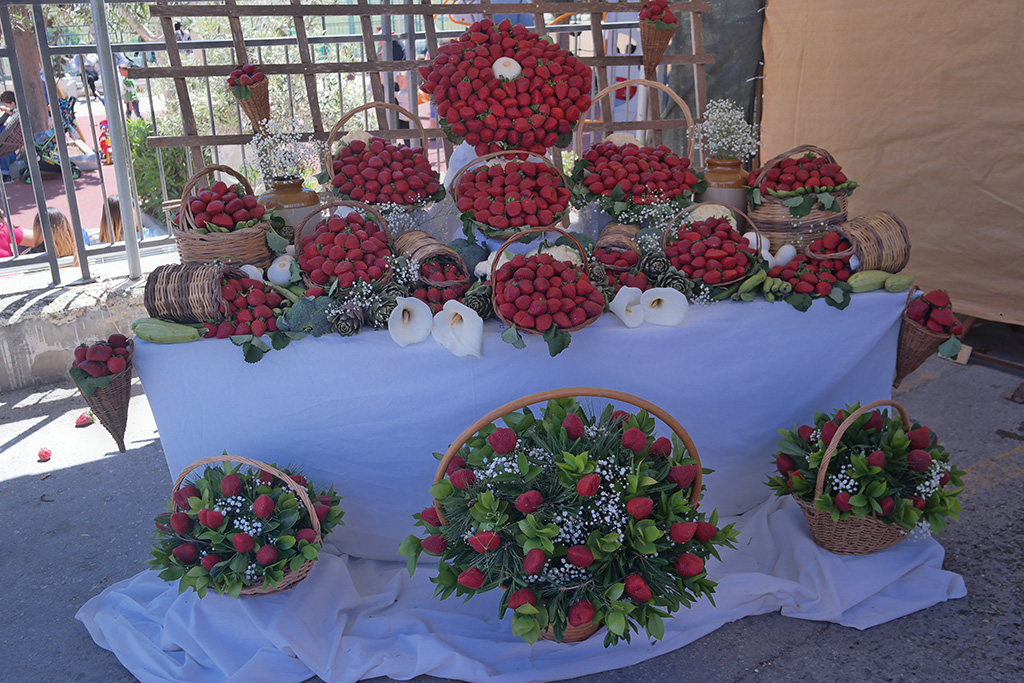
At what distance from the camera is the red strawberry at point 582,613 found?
4.96 feet

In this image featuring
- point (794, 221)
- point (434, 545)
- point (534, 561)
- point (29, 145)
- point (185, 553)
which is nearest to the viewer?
point (534, 561)

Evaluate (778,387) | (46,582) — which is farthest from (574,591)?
(46,582)

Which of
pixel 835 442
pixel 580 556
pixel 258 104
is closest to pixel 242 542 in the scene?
pixel 580 556

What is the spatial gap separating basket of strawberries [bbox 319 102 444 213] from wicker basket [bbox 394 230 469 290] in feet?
0.51

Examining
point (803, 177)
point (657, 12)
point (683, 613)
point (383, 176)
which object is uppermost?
point (657, 12)

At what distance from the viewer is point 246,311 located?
6.63 ft

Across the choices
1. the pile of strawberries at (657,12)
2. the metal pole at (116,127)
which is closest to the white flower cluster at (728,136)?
the pile of strawberries at (657,12)

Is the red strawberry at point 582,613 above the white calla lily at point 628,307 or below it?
below

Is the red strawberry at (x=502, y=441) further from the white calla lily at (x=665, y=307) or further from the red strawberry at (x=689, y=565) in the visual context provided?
the white calla lily at (x=665, y=307)

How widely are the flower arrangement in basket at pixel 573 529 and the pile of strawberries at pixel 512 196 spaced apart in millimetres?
681

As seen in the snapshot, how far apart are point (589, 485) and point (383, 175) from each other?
1.27m

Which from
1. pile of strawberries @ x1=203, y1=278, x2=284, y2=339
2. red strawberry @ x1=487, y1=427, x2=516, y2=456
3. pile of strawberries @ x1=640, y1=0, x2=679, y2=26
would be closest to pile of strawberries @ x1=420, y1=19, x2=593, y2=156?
pile of strawberries @ x1=203, y1=278, x2=284, y2=339

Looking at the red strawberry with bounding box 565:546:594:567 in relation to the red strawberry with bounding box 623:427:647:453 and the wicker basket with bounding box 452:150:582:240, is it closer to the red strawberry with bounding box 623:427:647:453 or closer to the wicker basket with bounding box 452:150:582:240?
the red strawberry with bounding box 623:427:647:453

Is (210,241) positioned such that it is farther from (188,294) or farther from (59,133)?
(59,133)
